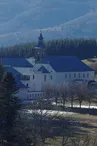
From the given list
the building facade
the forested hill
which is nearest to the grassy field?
the building facade

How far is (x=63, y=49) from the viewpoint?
8294 cm

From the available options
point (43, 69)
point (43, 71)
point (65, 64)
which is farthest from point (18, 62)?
point (65, 64)

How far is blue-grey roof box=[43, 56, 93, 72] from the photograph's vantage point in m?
62.0

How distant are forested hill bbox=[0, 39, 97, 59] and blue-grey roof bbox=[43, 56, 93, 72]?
1498cm

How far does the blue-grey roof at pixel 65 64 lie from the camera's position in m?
62.0

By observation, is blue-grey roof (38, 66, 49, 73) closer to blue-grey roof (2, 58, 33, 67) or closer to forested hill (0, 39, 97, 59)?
blue-grey roof (2, 58, 33, 67)

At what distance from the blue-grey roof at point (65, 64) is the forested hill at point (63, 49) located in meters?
15.0

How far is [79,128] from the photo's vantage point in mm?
34594

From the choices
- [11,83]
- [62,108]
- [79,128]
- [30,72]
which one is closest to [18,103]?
[11,83]

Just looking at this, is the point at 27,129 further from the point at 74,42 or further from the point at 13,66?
the point at 74,42

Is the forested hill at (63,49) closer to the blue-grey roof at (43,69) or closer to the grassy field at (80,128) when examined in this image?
the blue-grey roof at (43,69)

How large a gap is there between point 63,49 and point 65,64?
19610mm

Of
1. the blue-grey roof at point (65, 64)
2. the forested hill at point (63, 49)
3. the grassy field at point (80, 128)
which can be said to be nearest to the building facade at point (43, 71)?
the blue-grey roof at point (65, 64)

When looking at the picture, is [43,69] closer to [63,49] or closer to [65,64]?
[65,64]
